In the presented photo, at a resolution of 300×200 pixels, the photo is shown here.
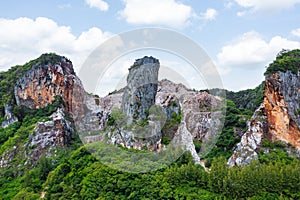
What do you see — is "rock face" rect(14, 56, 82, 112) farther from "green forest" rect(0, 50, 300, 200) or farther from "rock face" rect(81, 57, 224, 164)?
"green forest" rect(0, 50, 300, 200)

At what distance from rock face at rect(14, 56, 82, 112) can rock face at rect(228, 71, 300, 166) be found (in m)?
18.7

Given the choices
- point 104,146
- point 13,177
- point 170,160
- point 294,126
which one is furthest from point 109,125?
point 294,126

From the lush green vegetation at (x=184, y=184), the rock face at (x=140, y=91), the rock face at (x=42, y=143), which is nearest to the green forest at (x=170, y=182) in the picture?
the lush green vegetation at (x=184, y=184)

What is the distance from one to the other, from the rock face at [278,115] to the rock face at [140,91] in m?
10.00

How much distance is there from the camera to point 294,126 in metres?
29.5

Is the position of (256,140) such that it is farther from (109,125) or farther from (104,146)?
(104,146)

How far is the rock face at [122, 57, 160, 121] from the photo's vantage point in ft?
73.9

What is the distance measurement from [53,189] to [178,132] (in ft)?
27.7

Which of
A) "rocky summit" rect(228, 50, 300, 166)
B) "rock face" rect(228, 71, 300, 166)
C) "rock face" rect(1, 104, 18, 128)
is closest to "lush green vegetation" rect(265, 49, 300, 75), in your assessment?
"rocky summit" rect(228, 50, 300, 166)

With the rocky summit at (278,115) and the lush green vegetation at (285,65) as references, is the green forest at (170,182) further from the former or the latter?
the lush green vegetation at (285,65)

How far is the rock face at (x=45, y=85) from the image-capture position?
35.0 m

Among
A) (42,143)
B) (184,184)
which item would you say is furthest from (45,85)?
(184,184)

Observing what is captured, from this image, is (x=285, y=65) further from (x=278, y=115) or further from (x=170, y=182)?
(x=170, y=182)

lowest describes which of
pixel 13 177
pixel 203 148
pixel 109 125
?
pixel 13 177
